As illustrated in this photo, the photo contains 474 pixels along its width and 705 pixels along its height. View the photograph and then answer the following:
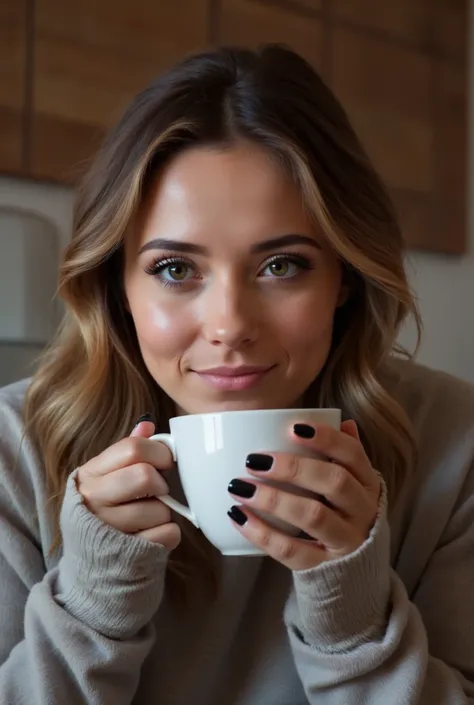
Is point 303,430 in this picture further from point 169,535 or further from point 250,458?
point 169,535

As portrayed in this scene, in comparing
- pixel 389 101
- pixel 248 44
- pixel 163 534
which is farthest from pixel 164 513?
pixel 389 101

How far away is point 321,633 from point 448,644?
0.64ft

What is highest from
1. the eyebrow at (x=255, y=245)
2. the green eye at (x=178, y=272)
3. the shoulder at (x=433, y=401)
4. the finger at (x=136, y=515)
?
the eyebrow at (x=255, y=245)

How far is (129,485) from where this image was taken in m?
0.70

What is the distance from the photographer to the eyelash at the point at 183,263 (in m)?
0.83

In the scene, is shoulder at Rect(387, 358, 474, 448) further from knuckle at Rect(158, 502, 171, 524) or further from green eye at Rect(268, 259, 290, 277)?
knuckle at Rect(158, 502, 171, 524)

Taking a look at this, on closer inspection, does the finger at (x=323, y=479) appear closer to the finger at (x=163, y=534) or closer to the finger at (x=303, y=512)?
the finger at (x=303, y=512)

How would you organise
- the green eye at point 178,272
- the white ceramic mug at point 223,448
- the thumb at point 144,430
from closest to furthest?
the white ceramic mug at point 223,448
the thumb at point 144,430
the green eye at point 178,272

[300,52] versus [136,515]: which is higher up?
[300,52]

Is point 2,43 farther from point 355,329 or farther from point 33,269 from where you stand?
point 355,329

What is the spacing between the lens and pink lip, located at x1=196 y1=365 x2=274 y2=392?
0.80 metres

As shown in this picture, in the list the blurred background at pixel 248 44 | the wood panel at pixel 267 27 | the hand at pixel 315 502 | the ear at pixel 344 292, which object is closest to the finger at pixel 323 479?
the hand at pixel 315 502

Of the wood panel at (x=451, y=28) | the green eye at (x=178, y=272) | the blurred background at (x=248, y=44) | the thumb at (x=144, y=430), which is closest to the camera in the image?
the thumb at (x=144, y=430)

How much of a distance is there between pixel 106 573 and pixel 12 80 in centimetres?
112
